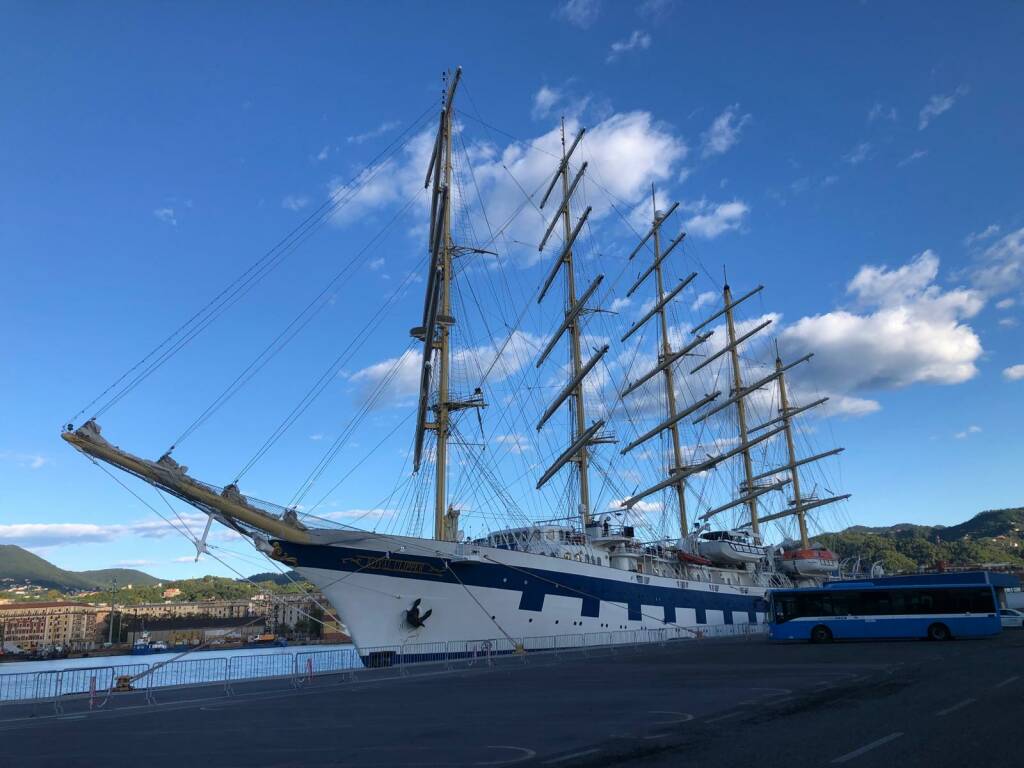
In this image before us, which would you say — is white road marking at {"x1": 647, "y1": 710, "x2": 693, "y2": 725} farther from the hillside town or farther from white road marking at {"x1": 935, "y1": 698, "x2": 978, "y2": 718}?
the hillside town

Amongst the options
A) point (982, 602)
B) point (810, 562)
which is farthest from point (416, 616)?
point (810, 562)

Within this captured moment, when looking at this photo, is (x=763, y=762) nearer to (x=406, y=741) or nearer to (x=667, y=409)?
(x=406, y=741)

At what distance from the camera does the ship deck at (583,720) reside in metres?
8.42

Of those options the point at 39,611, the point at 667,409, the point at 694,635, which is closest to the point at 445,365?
the point at 694,635

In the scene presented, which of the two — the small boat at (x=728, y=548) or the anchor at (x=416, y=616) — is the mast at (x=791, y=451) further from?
the anchor at (x=416, y=616)

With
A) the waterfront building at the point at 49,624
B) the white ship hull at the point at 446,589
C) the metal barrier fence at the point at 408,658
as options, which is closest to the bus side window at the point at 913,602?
the metal barrier fence at the point at 408,658

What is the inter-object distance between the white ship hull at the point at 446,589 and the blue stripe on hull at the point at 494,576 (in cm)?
4

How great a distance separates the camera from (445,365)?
33.5m

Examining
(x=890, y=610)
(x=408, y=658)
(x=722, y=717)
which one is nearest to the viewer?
(x=722, y=717)

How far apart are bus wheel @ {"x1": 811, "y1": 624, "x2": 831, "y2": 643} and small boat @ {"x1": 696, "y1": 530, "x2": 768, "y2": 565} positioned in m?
16.1

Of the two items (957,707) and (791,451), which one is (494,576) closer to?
(957,707)

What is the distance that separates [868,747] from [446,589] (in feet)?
66.3

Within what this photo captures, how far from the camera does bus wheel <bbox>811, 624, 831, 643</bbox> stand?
101 ft

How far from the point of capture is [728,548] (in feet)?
156
